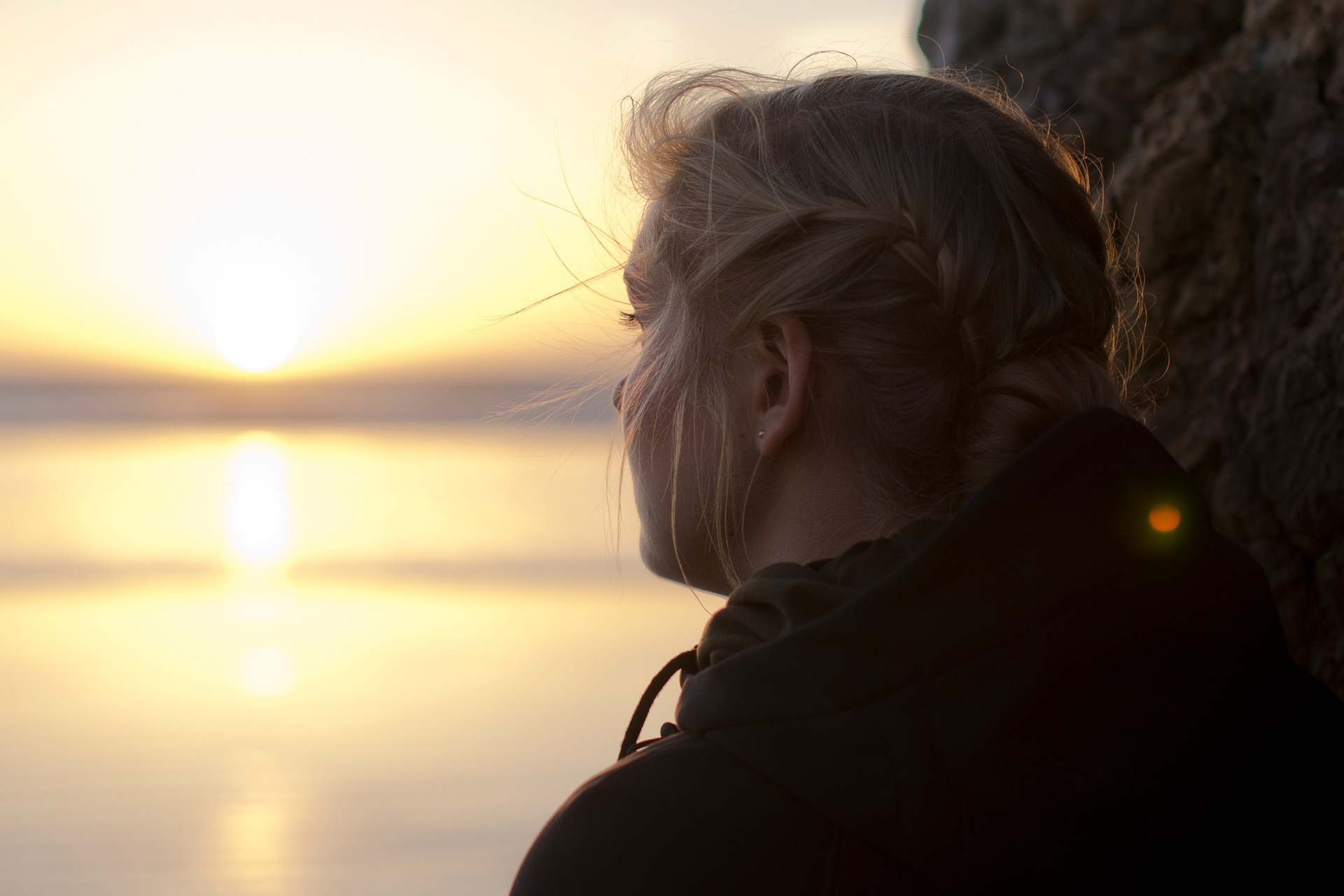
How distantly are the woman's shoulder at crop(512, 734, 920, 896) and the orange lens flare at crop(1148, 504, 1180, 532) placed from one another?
42cm

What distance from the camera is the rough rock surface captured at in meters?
1.92

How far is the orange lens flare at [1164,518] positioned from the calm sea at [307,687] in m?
0.84

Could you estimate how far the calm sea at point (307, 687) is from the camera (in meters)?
3.36

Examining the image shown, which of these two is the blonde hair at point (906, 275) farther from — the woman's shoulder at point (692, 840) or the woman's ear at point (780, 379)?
the woman's shoulder at point (692, 840)

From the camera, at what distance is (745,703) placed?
0.98m

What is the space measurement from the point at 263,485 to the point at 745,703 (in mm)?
12636

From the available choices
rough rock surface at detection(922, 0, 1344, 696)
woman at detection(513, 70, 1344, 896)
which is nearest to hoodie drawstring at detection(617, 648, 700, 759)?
woman at detection(513, 70, 1344, 896)

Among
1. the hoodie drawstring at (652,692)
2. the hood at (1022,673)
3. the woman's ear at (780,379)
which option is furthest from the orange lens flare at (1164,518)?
the hoodie drawstring at (652,692)

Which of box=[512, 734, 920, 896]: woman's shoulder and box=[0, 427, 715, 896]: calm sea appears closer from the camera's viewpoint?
box=[512, 734, 920, 896]: woman's shoulder

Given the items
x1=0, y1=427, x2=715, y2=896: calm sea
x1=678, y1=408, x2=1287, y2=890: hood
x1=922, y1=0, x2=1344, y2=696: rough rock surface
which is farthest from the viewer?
x1=0, y1=427, x2=715, y2=896: calm sea

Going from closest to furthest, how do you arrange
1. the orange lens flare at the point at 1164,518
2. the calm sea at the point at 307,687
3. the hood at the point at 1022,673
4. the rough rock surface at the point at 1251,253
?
the hood at the point at 1022,673 → the orange lens flare at the point at 1164,518 → the rough rock surface at the point at 1251,253 → the calm sea at the point at 307,687

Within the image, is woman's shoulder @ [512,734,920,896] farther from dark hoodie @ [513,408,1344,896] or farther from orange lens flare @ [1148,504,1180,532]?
orange lens flare @ [1148,504,1180,532]

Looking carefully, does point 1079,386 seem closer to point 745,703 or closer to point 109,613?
point 745,703

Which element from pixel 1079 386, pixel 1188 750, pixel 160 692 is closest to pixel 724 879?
pixel 1188 750
